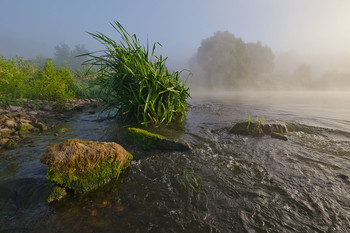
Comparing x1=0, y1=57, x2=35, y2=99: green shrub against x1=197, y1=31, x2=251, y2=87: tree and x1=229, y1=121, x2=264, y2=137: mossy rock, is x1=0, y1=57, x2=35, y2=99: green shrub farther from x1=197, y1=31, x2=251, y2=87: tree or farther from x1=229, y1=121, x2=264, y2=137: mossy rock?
x1=197, y1=31, x2=251, y2=87: tree

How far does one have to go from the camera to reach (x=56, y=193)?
5.25ft

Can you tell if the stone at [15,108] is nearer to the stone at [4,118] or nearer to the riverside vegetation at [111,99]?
the riverside vegetation at [111,99]

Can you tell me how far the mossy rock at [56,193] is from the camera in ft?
5.15

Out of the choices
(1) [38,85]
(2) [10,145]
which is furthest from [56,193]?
(1) [38,85]

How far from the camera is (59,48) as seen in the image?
86.5m

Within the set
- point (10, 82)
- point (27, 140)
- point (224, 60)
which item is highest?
point (224, 60)

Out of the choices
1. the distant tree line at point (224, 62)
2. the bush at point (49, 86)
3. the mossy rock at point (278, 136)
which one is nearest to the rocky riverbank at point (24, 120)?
the bush at point (49, 86)

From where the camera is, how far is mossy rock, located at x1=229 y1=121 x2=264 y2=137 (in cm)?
375

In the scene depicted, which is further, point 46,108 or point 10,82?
point 46,108

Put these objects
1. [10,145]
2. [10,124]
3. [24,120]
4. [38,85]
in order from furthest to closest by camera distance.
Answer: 1. [38,85]
2. [24,120]
3. [10,124]
4. [10,145]

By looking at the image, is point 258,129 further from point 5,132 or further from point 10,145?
point 5,132

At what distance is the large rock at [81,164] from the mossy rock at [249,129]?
299 cm

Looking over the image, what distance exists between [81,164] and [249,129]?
357cm

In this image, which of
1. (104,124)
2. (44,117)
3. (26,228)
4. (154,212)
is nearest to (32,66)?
(44,117)
